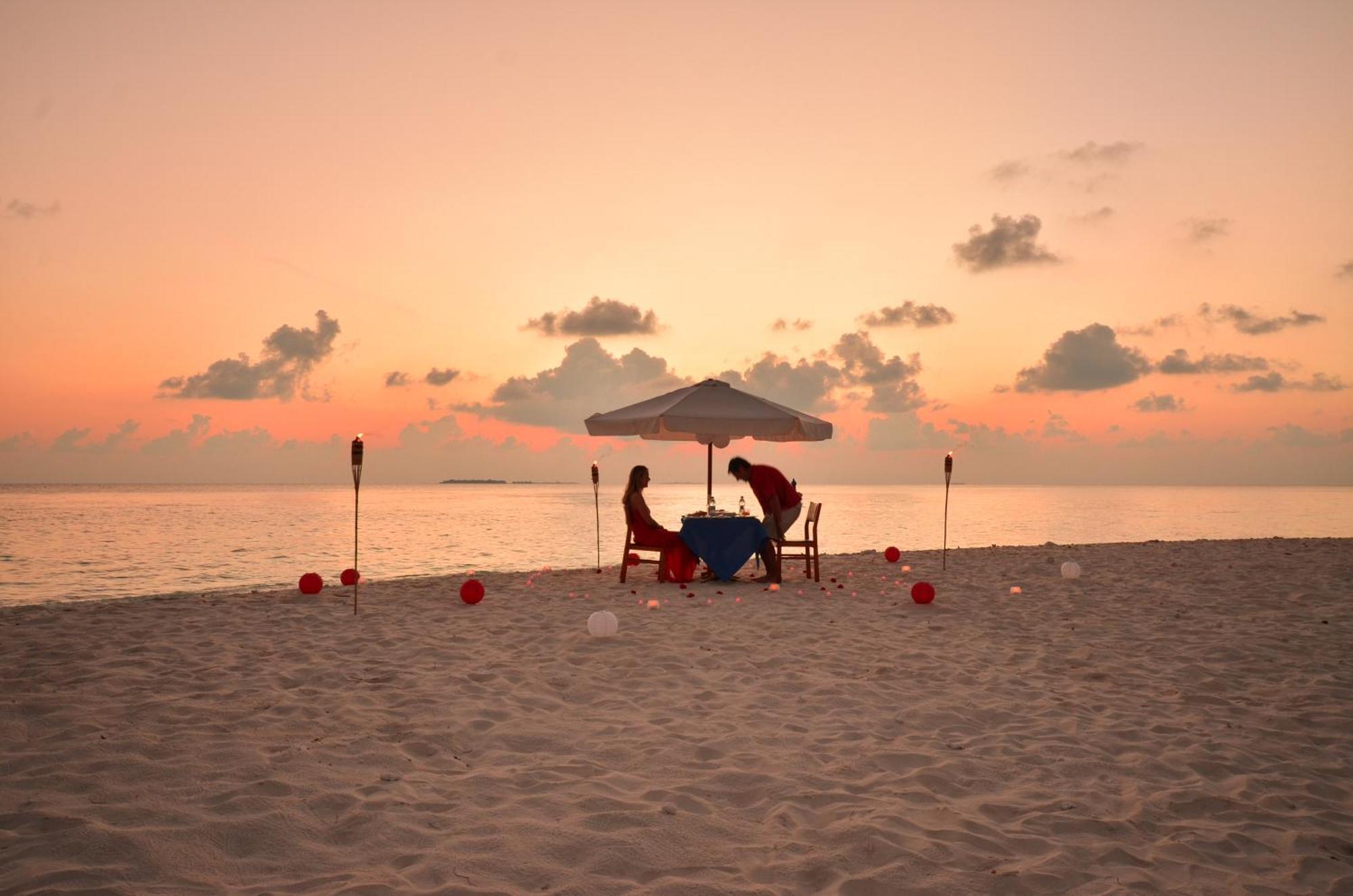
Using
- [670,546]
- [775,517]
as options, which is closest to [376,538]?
[670,546]

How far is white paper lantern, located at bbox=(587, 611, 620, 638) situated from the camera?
6.41 meters

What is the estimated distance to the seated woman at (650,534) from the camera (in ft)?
30.4

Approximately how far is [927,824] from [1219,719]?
8.22 ft

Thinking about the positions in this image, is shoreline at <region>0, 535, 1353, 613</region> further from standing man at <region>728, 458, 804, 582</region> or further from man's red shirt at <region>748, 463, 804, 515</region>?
man's red shirt at <region>748, 463, 804, 515</region>

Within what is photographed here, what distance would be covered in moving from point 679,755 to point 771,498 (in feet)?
19.1

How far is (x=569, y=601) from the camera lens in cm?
847

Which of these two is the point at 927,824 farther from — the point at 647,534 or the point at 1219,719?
the point at 647,534

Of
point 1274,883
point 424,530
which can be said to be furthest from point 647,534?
point 424,530

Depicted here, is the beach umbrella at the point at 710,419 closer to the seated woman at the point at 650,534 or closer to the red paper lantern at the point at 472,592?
the seated woman at the point at 650,534

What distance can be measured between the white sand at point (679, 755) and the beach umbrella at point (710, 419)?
2637 mm

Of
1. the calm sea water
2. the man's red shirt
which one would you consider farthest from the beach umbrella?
the calm sea water

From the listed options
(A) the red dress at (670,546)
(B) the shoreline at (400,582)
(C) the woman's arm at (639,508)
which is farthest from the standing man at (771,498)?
(C) the woman's arm at (639,508)

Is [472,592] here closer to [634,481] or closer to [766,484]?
[634,481]

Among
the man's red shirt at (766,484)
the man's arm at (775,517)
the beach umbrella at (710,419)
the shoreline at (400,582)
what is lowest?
the shoreline at (400,582)
